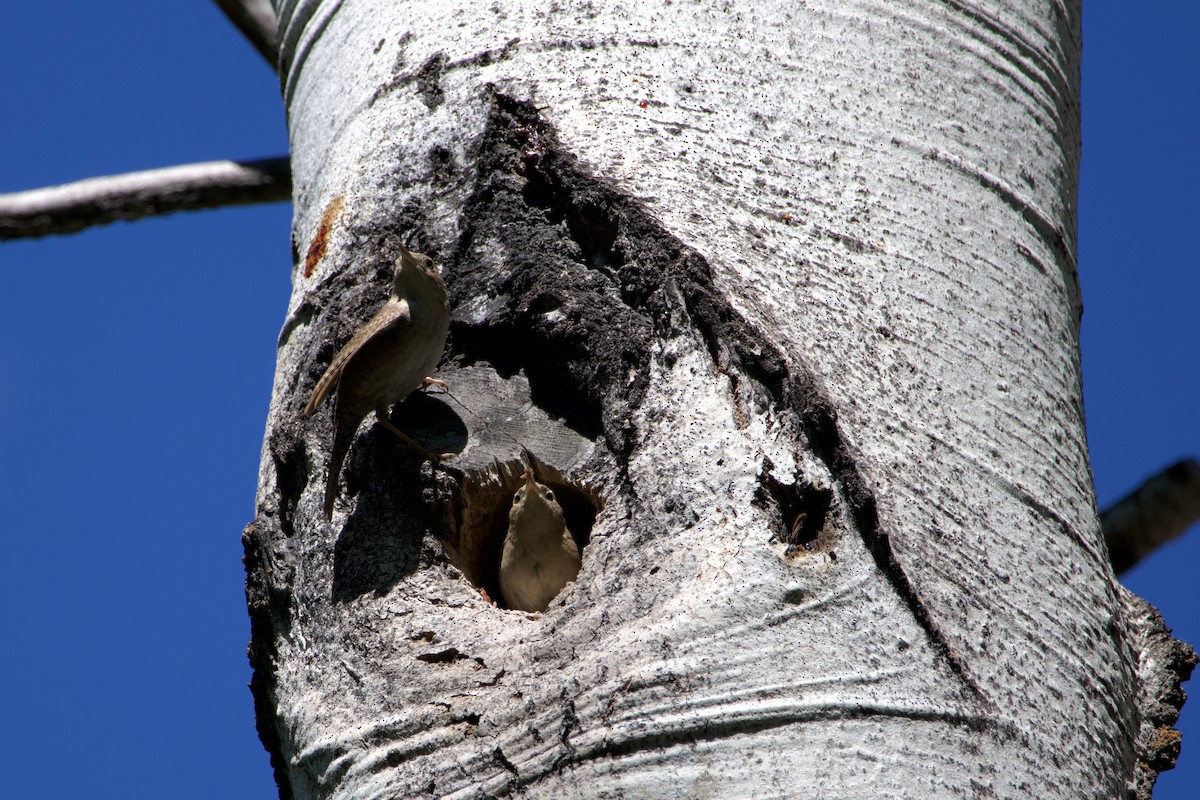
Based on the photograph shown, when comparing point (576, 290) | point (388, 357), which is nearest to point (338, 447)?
point (388, 357)

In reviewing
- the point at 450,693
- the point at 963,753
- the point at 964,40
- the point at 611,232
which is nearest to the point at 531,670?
the point at 450,693

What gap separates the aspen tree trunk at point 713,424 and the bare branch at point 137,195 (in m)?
1.11

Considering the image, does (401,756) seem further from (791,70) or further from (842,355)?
(791,70)

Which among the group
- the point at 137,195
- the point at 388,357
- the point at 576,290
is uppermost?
the point at 137,195

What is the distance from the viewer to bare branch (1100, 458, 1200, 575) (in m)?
2.93

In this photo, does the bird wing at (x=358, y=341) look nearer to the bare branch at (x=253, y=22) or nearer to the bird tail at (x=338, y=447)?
the bird tail at (x=338, y=447)

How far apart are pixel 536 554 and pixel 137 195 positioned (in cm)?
173

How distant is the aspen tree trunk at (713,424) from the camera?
4.52 feet

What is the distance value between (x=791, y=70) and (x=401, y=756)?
1136 mm

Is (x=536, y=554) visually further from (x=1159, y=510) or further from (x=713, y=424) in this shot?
(x=1159, y=510)

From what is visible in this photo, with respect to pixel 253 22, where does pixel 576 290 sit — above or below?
below

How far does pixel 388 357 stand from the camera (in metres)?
1.84

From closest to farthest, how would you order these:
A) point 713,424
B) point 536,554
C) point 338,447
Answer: point 713,424, point 338,447, point 536,554

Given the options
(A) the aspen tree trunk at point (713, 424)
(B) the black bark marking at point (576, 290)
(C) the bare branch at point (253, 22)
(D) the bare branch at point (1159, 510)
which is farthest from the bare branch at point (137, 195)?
(D) the bare branch at point (1159, 510)
